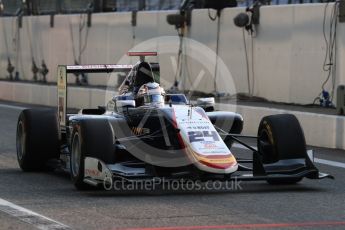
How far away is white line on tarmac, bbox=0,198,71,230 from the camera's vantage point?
25.9 feet

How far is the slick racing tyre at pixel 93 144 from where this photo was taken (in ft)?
32.3

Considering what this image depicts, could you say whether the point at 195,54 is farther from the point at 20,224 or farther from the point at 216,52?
the point at 20,224

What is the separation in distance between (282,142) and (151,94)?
5.51 ft

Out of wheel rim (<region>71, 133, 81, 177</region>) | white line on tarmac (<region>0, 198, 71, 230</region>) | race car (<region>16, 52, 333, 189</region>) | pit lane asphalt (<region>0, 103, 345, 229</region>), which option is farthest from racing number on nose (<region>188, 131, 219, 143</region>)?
white line on tarmac (<region>0, 198, 71, 230</region>)

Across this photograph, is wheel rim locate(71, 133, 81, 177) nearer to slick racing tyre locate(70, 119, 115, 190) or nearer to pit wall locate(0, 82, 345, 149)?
slick racing tyre locate(70, 119, 115, 190)

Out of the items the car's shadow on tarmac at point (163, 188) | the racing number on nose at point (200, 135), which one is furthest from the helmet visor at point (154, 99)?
the racing number on nose at point (200, 135)

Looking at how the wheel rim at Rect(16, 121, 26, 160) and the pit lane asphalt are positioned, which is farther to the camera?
the wheel rim at Rect(16, 121, 26, 160)

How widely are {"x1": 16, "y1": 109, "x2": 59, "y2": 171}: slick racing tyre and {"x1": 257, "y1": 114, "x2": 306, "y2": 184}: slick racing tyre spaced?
8.81ft

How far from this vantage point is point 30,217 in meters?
8.38

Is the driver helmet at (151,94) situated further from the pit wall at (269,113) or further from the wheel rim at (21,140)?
the pit wall at (269,113)

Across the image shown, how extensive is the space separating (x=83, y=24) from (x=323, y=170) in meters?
17.6

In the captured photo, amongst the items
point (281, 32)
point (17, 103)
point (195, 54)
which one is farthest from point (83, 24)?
point (281, 32)

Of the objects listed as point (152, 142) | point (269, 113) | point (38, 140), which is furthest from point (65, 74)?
point (269, 113)

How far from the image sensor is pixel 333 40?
Answer: 1880 centimetres
